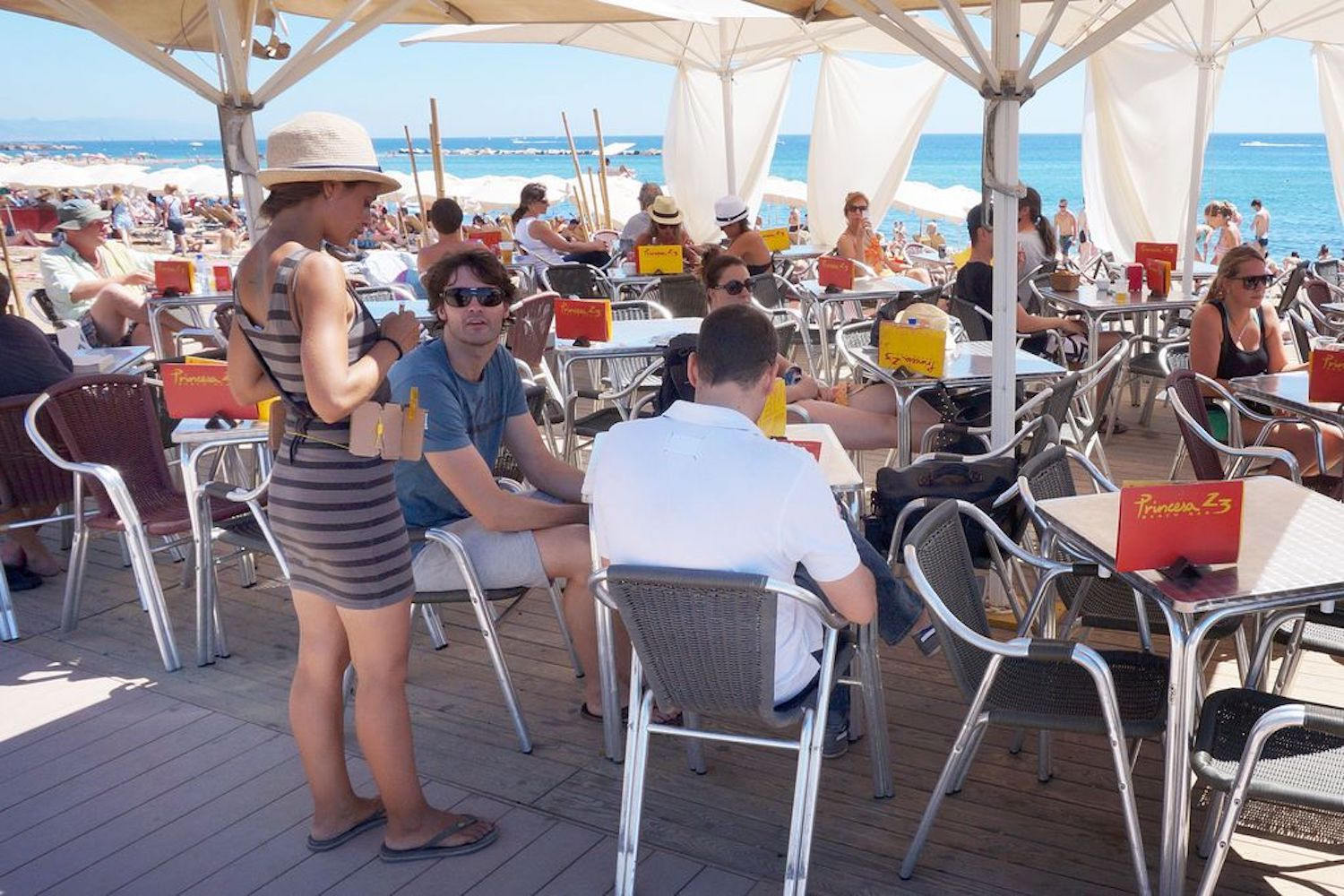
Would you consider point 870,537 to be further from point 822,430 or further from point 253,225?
point 253,225

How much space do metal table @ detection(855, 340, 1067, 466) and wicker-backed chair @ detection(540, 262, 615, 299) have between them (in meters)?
3.22

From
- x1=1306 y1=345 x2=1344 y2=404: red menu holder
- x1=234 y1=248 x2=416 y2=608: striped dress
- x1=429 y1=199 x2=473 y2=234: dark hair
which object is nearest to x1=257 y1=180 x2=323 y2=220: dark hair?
x1=234 y1=248 x2=416 y2=608: striped dress

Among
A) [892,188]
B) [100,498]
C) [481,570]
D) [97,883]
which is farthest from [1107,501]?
[892,188]

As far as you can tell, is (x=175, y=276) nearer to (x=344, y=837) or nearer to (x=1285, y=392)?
(x=344, y=837)

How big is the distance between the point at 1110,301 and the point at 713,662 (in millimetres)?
4835

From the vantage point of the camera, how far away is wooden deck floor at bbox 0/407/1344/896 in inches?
98.7

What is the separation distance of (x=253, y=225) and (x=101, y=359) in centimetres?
86

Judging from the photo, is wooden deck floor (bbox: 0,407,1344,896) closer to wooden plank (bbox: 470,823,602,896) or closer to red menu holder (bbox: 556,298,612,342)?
wooden plank (bbox: 470,823,602,896)

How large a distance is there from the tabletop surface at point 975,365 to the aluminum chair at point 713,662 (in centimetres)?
199

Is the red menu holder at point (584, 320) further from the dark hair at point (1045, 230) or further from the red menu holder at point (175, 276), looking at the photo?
the dark hair at point (1045, 230)

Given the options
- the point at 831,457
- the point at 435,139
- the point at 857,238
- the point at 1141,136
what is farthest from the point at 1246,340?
the point at 435,139

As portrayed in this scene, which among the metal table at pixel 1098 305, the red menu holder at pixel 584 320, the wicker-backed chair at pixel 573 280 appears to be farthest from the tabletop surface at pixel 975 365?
the wicker-backed chair at pixel 573 280

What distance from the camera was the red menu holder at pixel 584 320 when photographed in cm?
492

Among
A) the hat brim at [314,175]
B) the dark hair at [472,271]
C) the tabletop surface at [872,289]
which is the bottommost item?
the tabletop surface at [872,289]
